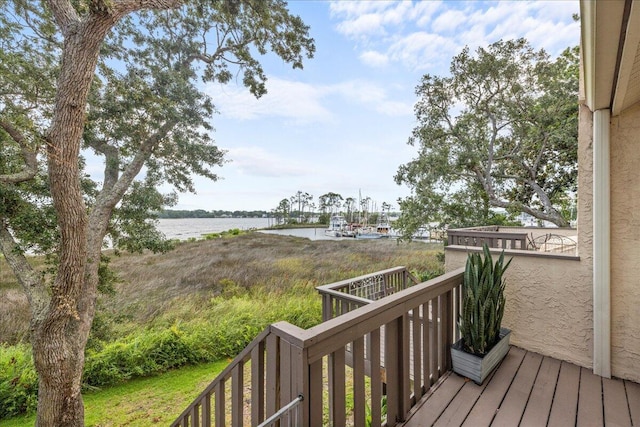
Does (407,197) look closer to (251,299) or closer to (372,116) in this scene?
(372,116)

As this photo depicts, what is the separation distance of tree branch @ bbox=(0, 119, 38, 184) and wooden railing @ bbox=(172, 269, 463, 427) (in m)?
4.67

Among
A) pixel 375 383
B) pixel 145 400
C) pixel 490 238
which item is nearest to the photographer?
pixel 375 383

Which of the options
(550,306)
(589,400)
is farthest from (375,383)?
(550,306)

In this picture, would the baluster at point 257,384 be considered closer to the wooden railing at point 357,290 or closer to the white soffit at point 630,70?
the wooden railing at point 357,290

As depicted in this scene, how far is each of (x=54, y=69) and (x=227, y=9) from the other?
3.89 meters

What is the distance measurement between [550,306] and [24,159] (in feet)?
25.5

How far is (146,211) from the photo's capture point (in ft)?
20.8

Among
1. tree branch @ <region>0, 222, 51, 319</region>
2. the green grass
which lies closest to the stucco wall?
the green grass

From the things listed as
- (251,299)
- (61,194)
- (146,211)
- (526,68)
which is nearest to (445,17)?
(526,68)

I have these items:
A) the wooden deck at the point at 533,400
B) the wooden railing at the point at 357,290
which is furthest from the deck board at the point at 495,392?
the wooden railing at the point at 357,290

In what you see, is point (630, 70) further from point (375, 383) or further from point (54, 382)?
point (54, 382)

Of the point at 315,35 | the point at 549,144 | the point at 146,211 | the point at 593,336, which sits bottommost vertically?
the point at 593,336

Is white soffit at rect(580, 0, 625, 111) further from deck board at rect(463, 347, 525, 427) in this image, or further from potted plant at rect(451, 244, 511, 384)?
deck board at rect(463, 347, 525, 427)

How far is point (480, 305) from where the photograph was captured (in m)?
2.20
